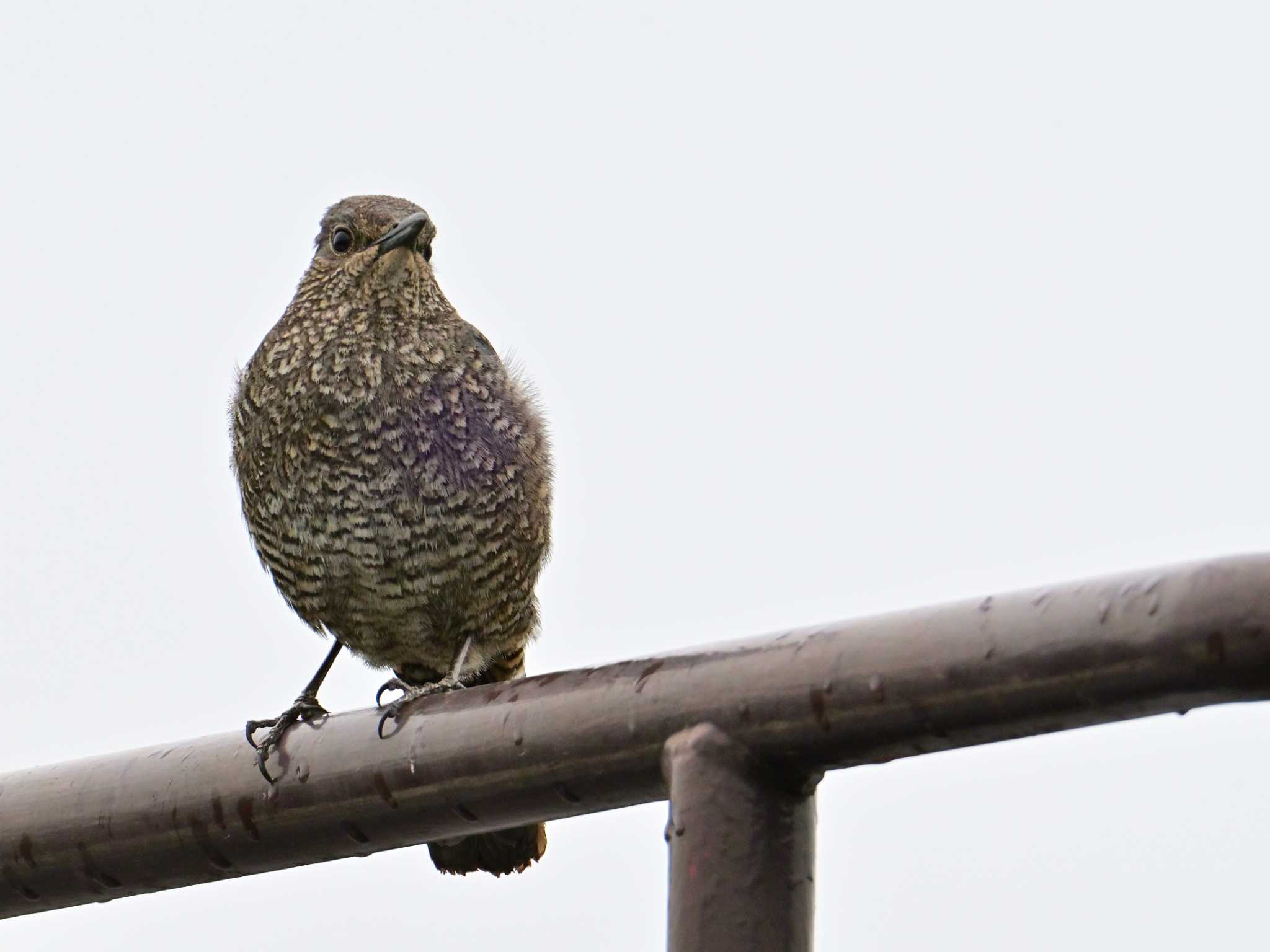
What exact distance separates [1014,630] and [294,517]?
10.3ft

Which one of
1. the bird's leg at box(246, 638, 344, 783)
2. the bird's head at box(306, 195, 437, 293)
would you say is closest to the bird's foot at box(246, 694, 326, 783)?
the bird's leg at box(246, 638, 344, 783)

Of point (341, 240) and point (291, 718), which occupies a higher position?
point (341, 240)

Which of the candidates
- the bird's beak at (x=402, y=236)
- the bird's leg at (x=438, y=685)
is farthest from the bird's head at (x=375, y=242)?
the bird's leg at (x=438, y=685)

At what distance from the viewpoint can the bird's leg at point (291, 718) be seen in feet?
7.70

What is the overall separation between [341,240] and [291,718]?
1.65m

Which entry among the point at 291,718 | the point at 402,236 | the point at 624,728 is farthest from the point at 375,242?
the point at 624,728

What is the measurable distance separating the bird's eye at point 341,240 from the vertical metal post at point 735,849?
3.32 metres

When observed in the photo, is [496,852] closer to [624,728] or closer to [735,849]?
[624,728]

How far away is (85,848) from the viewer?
7.93 ft

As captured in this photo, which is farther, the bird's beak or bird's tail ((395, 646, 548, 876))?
the bird's beak

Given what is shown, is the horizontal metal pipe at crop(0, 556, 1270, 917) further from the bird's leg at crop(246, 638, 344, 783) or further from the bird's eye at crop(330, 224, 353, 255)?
the bird's eye at crop(330, 224, 353, 255)

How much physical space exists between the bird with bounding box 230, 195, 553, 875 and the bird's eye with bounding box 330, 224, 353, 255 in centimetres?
2

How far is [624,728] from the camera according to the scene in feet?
6.64

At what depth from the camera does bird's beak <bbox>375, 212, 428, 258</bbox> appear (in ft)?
16.2
